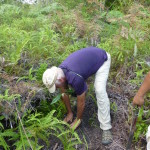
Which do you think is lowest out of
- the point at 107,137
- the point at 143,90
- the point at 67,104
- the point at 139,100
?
the point at 107,137

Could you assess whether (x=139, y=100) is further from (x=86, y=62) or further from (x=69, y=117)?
(x=69, y=117)

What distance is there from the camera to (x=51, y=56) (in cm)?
371

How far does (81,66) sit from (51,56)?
2.84 feet

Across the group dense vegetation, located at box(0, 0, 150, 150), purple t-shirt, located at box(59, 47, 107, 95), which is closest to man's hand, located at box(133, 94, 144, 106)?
dense vegetation, located at box(0, 0, 150, 150)

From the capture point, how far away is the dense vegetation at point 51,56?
282 centimetres

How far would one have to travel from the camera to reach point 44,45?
12.7ft

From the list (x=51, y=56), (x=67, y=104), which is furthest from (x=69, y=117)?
(x=51, y=56)

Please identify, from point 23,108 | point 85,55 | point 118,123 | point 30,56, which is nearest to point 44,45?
point 30,56

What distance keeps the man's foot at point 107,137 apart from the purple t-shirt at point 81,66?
61 centimetres

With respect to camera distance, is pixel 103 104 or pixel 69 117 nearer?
pixel 103 104

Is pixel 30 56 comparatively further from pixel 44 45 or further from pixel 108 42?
pixel 108 42

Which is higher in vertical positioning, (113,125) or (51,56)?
(51,56)

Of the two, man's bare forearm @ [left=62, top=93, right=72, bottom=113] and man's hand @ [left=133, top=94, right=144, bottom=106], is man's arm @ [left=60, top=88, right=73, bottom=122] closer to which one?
man's bare forearm @ [left=62, top=93, right=72, bottom=113]

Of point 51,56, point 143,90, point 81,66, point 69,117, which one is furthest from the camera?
point 51,56
